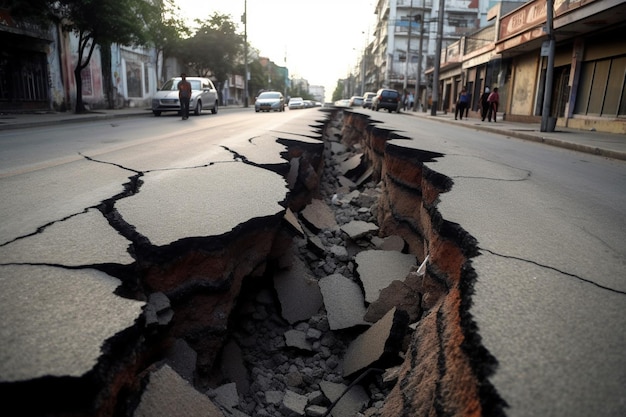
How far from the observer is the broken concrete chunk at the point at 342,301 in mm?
3084

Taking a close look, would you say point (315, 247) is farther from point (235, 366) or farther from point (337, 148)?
point (337, 148)

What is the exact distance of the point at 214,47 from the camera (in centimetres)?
3691

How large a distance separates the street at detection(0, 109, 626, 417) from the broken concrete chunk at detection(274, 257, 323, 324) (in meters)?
0.67

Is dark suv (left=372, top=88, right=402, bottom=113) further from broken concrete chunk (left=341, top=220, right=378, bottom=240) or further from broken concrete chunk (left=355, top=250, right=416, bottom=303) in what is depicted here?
broken concrete chunk (left=355, top=250, right=416, bottom=303)

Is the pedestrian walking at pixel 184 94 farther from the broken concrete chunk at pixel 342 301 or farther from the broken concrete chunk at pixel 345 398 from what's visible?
the broken concrete chunk at pixel 345 398

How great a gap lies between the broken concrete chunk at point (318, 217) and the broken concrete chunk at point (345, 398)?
8.53 feet

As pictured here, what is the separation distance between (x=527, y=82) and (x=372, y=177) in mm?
17010

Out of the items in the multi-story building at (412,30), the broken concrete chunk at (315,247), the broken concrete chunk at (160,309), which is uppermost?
the multi-story building at (412,30)

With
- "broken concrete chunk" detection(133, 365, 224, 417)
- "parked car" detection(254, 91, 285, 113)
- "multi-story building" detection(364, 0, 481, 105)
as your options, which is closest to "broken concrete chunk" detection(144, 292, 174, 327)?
"broken concrete chunk" detection(133, 365, 224, 417)

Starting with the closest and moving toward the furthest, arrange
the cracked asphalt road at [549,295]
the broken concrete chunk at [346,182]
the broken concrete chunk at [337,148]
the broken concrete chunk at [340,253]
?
the cracked asphalt road at [549,295], the broken concrete chunk at [340,253], the broken concrete chunk at [346,182], the broken concrete chunk at [337,148]

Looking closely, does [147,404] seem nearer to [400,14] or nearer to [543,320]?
[543,320]

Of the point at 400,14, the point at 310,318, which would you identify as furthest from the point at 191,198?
the point at 400,14

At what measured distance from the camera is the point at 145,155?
5.60m

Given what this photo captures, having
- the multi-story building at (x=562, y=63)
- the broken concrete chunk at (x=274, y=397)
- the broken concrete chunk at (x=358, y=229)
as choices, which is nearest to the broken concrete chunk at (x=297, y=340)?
the broken concrete chunk at (x=274, y=397)
